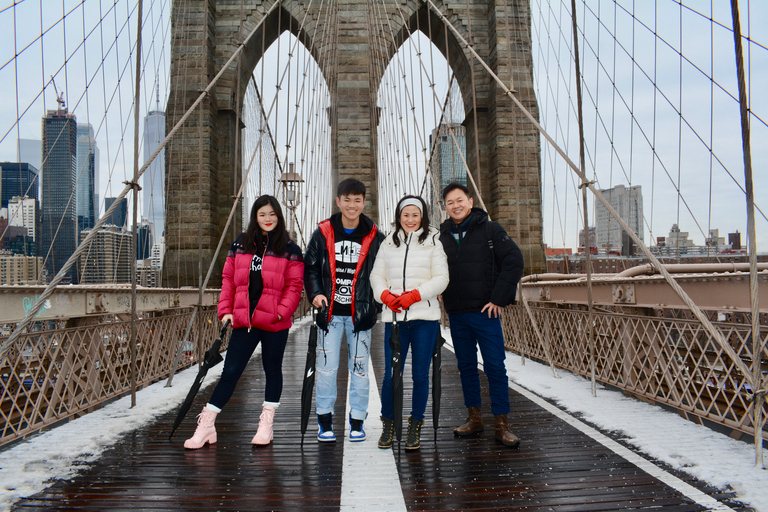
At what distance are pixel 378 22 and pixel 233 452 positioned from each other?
42.9 feet

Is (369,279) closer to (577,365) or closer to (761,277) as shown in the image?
(761,277)

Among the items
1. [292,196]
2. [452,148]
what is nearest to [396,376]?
[452,148]

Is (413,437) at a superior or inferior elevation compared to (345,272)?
inferior

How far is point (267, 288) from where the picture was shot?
2.19 meters

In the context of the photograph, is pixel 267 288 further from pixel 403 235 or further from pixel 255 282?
pixel 403 235

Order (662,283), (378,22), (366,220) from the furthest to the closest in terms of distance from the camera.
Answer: (378,22)
(662,283)
(366,220)

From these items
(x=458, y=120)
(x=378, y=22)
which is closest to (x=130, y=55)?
(x=378, y=22)

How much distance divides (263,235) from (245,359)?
59 centimetres

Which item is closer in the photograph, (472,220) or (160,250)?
(472,220)

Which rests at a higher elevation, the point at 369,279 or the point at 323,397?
the point at 369,279

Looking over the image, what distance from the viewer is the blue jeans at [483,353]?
215 cm

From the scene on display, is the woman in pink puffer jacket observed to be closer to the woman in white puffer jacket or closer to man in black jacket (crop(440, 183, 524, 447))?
the woman in white puffer jacket

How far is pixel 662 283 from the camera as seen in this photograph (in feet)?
9.92

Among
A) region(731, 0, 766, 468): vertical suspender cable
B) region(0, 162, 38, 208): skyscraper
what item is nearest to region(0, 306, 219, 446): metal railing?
region(731, 0, 766, 468): vertical suspender cable
